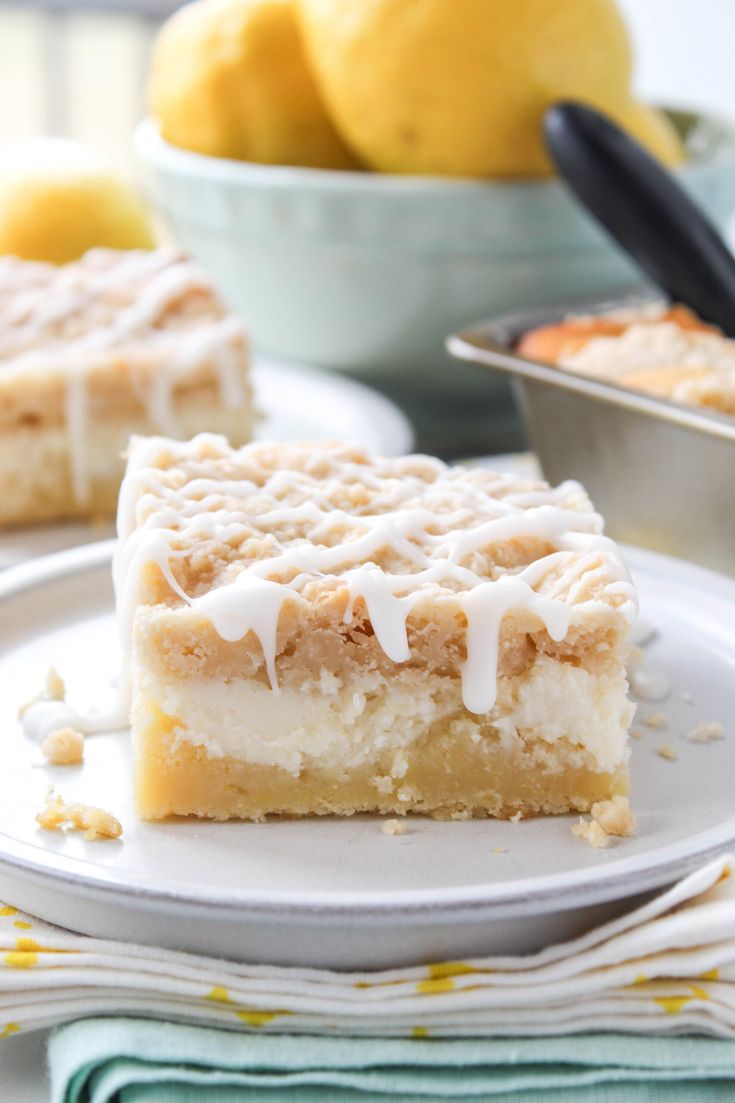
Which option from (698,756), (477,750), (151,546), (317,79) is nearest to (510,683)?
(477,750)

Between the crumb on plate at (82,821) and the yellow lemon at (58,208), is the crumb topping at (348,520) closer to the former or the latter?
the crumb on plate at (82,821)

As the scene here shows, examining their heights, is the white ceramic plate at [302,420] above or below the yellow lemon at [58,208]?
below

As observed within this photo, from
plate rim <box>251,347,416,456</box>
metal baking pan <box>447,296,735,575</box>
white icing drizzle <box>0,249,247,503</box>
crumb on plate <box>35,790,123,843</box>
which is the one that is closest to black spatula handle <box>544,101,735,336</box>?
metal baking pan <box>447,296,735,575</box>

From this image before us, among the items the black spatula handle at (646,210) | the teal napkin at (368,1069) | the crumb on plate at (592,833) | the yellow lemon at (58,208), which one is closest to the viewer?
the teal napkin at (368,1069)

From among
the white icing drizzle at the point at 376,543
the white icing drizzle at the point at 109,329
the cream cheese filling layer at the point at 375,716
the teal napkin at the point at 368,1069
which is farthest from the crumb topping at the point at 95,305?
the teal napkin at the point at 368,1069

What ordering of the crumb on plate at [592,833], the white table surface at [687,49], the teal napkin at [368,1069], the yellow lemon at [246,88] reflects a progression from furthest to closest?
the white table surface at [687,49]
the yellow lemon at [246,88]
the crumb on plate at [592,833]
the teal napkin at [368,1069]

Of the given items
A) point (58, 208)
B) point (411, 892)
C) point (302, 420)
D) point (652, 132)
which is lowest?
point (302, 420)

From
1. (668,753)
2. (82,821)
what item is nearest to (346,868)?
(82,821)

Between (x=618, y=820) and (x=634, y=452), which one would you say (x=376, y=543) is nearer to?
(x=618, y=820)
